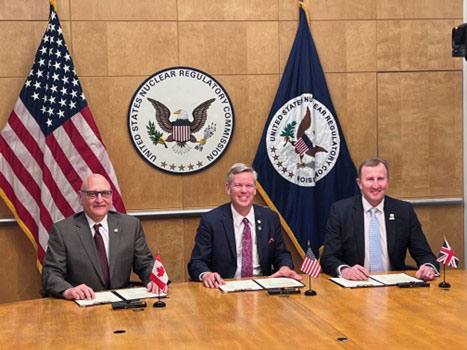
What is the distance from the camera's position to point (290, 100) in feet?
21.3

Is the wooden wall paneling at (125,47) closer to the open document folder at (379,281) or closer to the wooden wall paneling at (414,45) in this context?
the wooden wall paneling at (414,45)

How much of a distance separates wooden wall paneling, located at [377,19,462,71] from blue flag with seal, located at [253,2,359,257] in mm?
669

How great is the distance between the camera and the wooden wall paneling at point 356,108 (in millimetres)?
6594

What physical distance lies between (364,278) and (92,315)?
169cm

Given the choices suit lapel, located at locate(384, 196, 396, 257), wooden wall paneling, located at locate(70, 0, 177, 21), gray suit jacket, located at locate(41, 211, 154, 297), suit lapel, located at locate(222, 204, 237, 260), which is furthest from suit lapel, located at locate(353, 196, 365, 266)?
wooden wall paneling, located at locate(70, 0, 177, 21)

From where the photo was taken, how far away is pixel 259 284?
446 centimetres

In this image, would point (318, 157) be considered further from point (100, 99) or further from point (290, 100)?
point (100, 99)

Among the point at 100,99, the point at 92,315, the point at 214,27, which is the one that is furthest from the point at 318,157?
the point at 92,315

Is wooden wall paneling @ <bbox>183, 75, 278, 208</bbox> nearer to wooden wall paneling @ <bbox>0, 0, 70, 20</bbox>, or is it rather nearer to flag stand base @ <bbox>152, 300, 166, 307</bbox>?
wooden wall paneling @ <bbox>0, 0, 70, 20</bbox>

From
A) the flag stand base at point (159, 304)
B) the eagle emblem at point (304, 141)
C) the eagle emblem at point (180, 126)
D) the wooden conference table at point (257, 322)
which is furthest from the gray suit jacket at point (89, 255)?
the eagle emblem at point (304, 141)

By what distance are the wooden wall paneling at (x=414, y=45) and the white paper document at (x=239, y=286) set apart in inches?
116

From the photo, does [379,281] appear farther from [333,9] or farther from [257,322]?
[333,9]

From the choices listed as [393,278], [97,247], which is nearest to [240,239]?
[97,247]

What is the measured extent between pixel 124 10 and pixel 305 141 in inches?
75.3
